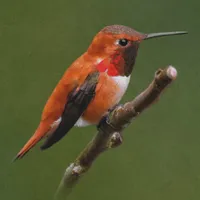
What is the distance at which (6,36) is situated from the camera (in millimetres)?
947

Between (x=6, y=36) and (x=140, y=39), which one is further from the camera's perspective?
(x=6, y=36)

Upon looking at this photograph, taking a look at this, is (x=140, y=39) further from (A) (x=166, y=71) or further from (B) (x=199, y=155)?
(B) (x=199, y=155)

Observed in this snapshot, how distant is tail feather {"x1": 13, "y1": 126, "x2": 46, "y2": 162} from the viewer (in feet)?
2.62

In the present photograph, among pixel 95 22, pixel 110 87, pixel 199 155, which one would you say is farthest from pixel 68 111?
pixel 199 155

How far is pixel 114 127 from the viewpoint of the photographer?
2.38 feet

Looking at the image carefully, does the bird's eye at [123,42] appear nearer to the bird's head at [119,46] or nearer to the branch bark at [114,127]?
the bird's head at [119,46]

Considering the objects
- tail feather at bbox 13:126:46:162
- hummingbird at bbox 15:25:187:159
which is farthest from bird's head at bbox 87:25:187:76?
tail feather at bbox 13:126:46:162

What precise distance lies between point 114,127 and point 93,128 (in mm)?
189

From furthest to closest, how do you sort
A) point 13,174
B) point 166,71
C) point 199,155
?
point 199,155 < point 13,174 < point 166,71

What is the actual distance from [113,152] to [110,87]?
18cm

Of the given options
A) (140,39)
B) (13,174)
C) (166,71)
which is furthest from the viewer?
(13,174)

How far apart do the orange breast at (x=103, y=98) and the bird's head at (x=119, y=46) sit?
2cm

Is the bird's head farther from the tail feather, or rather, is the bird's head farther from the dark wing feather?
the tail feather

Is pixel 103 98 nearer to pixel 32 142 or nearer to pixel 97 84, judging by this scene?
pixel 97 84
